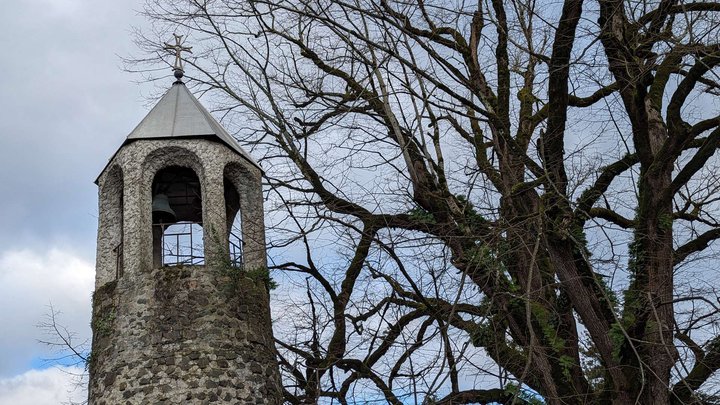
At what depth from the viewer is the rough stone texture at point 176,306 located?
10484mm

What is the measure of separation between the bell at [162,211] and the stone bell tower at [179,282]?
0.05 feet

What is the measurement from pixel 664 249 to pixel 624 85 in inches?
62.1

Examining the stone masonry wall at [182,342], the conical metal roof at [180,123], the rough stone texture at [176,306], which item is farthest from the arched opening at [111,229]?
the conical metal roof at [180,123]

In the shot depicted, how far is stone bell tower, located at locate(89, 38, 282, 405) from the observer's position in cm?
1052

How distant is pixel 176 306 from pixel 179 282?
29cm

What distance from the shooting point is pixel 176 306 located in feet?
35.3

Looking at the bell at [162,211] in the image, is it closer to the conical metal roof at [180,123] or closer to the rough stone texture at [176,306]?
the rough stone texture at [176,306]

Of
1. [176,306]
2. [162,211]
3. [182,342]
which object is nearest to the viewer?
[182,342]

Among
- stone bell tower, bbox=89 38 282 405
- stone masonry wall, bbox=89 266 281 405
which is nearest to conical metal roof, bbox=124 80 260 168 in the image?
stone bell tower, bbox=89 38 282 405

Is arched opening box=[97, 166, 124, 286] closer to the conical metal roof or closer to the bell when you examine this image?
the bell

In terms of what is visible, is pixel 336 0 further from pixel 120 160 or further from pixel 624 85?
pixel 120 160

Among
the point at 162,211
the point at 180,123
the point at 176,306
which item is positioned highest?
the point at 180,123

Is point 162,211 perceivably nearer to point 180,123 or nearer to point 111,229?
point 111,229

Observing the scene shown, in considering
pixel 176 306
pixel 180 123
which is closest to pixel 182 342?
pixel 176 306
